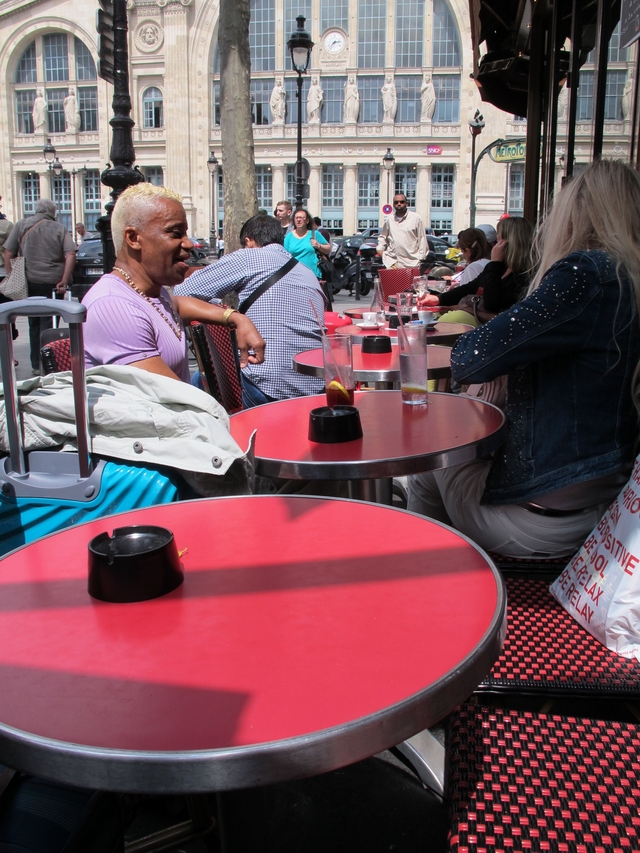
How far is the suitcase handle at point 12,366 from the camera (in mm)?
1307

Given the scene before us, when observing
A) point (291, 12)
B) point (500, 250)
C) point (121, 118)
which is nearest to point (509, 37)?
point (500, 250)

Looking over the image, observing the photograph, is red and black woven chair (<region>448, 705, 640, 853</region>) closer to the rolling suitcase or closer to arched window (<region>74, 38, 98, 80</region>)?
the rolling suitcase

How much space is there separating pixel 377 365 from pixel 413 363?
69 cm

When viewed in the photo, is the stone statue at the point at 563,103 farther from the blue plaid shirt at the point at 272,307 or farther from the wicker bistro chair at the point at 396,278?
the wicker bistro chair at the point at 396,278

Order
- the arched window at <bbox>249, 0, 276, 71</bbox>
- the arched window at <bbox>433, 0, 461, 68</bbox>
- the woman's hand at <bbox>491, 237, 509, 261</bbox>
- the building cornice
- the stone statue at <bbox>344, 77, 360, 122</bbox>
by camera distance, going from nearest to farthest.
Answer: the woman's hand at <bbox>491, 237, 509, 261</bbox>, the arched window at <bbox>433, 0, 461, 68</bbox>, the building cornice, the stone statue at <bbox>344, 77, 360, 122</bbox>, the arched window at <bbox>249, 0, 276, 71</bbox>

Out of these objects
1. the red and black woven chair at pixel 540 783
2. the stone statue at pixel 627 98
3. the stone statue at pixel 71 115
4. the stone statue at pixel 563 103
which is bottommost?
the red and black woven chair at pixel 540 783

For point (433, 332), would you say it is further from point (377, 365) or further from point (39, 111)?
point (39, 111)

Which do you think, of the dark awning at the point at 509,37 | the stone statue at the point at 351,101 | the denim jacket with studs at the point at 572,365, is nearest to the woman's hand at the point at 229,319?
the denim jacket with studs at the point at 572,365

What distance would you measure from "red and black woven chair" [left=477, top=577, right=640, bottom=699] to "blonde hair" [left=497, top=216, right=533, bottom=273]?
3289 millimetres

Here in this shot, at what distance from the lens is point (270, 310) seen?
367 centimetres

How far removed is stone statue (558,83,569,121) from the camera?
445 cm

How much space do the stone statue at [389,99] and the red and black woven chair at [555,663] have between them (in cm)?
4786

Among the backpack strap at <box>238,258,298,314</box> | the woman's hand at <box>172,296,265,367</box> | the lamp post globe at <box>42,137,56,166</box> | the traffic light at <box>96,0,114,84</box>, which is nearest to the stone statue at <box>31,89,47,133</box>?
the lamp post globe at <box>42,137,56,166</box>

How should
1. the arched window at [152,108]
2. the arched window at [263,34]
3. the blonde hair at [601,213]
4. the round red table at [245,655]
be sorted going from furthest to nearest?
the arched window at [152,108]
the arched window at [263,34]
the blonde hair at [601,213]
the round red table at [245,655]
